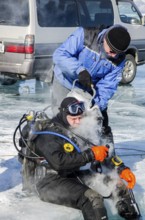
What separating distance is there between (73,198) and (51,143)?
50 centimetres

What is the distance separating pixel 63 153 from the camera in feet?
14.2

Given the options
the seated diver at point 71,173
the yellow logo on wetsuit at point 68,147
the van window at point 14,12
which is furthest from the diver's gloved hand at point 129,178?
the van window at point 14,12

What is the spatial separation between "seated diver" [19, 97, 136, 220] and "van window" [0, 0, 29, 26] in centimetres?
480

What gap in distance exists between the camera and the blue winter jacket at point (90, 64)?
4770 mm

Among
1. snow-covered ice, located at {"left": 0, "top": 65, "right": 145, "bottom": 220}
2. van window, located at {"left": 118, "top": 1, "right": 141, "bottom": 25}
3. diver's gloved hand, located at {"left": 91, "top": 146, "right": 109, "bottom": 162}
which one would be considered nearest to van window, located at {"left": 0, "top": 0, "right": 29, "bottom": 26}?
snow-covered ice, located at {"left": 0, "top": 65, "right": 145, "bottom": 220}

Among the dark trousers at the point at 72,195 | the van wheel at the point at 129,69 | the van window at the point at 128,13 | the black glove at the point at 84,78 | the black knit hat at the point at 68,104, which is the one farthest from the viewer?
the van window at the point at 128,13

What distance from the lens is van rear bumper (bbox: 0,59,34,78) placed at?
915 cm

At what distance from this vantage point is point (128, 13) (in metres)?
11.9

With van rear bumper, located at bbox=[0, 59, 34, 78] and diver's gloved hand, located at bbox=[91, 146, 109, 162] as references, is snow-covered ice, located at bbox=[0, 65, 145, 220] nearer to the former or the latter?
van rear bumper, located at bbox=[0, 59, 34, 78]

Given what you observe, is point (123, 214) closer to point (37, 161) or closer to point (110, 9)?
point (37, 161)

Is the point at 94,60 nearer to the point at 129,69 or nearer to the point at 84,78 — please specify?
the point at 84,78

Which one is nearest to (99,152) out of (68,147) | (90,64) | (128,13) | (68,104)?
(68,147)

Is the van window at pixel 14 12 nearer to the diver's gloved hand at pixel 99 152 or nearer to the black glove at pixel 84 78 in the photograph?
the black glove at pixel 84 78

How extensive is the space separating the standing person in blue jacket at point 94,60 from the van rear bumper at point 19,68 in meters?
4.00
